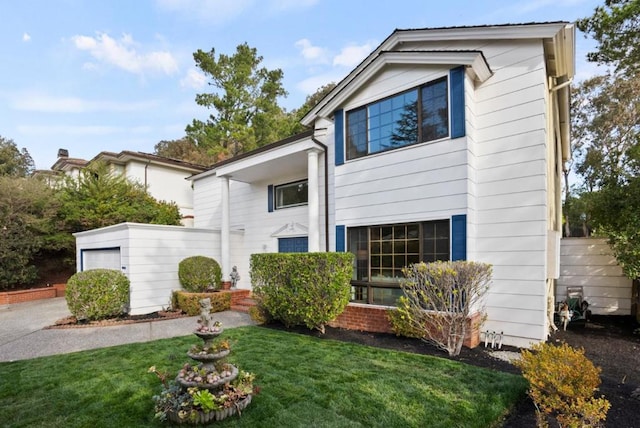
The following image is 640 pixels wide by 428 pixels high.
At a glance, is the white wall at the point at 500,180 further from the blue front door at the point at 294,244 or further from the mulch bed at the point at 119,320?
the mulch bed at the point at 119,320

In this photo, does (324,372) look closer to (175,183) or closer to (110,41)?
(110,41)

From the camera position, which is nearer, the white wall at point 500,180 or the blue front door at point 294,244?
the white wall at point 500,180

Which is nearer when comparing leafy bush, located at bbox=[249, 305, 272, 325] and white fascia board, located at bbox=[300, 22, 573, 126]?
white fascia board, located at bbox=[300, 22, 573, 126]

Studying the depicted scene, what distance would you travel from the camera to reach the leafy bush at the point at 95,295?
8.20m

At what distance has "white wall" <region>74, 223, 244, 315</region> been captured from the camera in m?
9.20

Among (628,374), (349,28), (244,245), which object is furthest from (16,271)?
(628,374)

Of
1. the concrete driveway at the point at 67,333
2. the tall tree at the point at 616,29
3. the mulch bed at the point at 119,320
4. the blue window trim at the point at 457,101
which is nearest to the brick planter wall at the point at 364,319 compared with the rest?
the concrete driveway at the point at 67,333

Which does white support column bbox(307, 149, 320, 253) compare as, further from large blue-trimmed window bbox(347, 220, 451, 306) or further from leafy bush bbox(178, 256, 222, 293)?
leafy bush bbox(178, 256, 222, 293)

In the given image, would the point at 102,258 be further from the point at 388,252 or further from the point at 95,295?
the point at 388,252

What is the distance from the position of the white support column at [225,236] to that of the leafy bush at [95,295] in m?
3.17

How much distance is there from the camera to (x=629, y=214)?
670 cm

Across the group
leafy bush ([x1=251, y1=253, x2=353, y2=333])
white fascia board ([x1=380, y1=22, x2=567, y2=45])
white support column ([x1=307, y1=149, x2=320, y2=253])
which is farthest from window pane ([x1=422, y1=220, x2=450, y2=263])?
white fascia board ([x1=380, y1=22, x2=567, y2=45])

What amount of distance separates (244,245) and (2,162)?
1983cm

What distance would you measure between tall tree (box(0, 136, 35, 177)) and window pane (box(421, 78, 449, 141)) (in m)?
23.7
